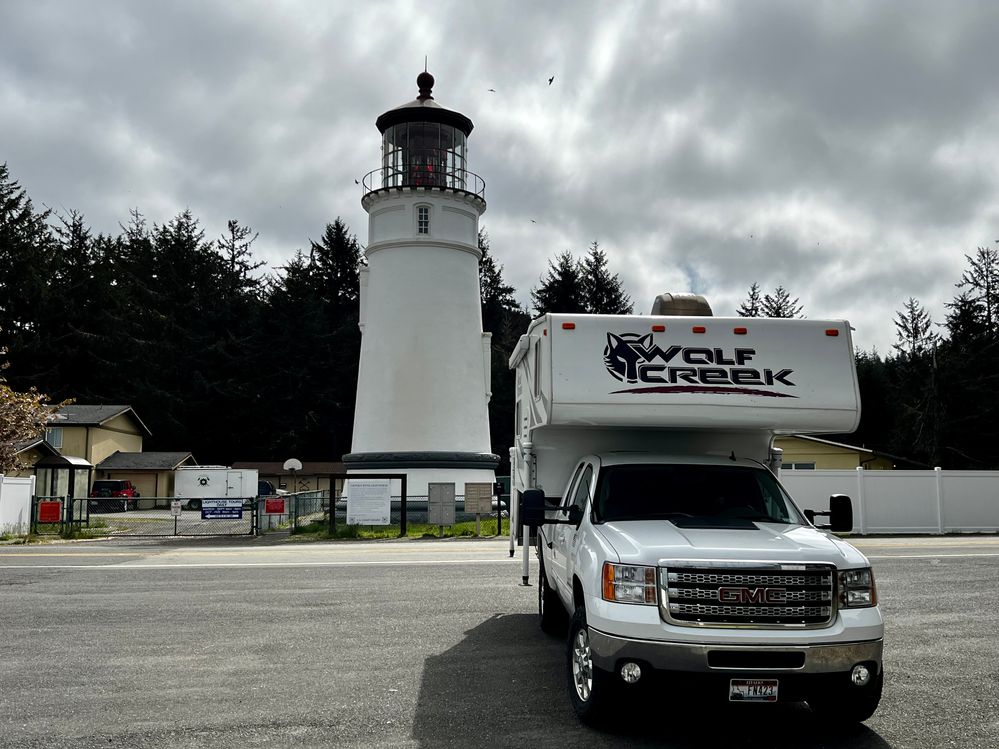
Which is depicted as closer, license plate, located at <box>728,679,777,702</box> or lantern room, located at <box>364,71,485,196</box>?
license plate, located at <box>728,679,777,702</box>

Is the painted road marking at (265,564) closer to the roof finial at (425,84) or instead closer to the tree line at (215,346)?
the roof finial at (425,84)

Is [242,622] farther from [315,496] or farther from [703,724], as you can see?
[315,496]

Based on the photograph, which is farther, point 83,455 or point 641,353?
point 83,455

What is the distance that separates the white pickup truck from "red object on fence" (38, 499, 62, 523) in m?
20.6

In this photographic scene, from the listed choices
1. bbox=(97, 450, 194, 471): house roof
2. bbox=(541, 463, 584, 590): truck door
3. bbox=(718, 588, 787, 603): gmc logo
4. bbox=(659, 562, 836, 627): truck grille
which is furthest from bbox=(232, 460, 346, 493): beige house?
bbox=(718, 588, 787, 603): gmc logo

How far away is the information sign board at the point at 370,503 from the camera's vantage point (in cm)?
2759

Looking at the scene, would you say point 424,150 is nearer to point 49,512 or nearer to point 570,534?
point 49,512

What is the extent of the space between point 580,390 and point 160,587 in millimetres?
8857

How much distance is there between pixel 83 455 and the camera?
52.0 m

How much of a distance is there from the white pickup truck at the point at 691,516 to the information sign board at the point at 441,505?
15594 mm

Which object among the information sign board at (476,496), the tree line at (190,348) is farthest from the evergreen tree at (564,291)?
the information sign board at (476,496)

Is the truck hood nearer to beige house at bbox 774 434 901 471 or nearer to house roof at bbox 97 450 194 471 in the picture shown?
beige house at bbox 774 434 901 471

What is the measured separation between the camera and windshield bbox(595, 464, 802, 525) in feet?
25.9

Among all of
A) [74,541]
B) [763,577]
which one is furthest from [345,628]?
[74,541]
